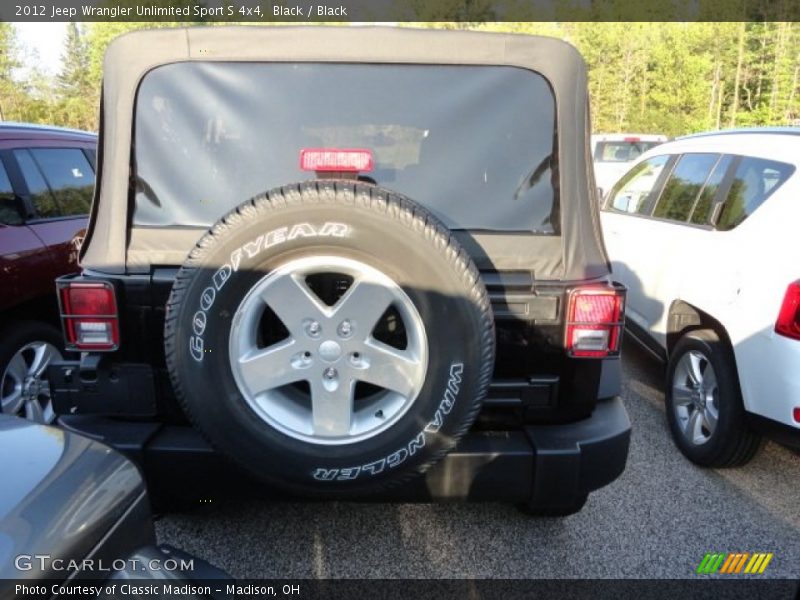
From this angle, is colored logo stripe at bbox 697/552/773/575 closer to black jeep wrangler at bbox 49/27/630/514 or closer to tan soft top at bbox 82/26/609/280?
black jeep wrangler at bbox 49/27/630/514

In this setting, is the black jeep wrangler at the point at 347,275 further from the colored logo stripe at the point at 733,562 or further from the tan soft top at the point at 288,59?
the colored logo stripe at the point at 733,562

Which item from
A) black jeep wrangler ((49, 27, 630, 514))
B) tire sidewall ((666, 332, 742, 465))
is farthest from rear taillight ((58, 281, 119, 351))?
tire sidewall ((666, 332, 742, 465))

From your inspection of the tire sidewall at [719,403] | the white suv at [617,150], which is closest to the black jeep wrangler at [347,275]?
the tire sidewall at [719,403]

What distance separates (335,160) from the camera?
2104 millimetres

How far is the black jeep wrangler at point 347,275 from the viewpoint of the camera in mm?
2043

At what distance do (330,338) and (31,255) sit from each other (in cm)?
273

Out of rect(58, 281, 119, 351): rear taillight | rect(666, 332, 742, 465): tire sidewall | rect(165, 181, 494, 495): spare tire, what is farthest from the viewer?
rect(666, 332, 742, 465): tire sidewall

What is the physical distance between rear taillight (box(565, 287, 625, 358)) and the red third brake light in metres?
0.90

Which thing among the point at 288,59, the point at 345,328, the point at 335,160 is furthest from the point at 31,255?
the point at 345,328

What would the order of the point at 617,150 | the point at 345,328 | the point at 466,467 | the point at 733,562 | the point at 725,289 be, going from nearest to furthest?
the point at 345,328 → the point at 466,467 → the point at 733,562 → the point at 725,289 → the point at 617,150

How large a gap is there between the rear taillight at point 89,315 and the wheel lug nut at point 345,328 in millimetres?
880

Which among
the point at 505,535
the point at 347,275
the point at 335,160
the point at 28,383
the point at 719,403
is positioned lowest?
the point at 505,535

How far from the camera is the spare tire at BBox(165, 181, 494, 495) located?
1.90 metres

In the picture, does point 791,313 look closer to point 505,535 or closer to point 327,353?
point 505,535
